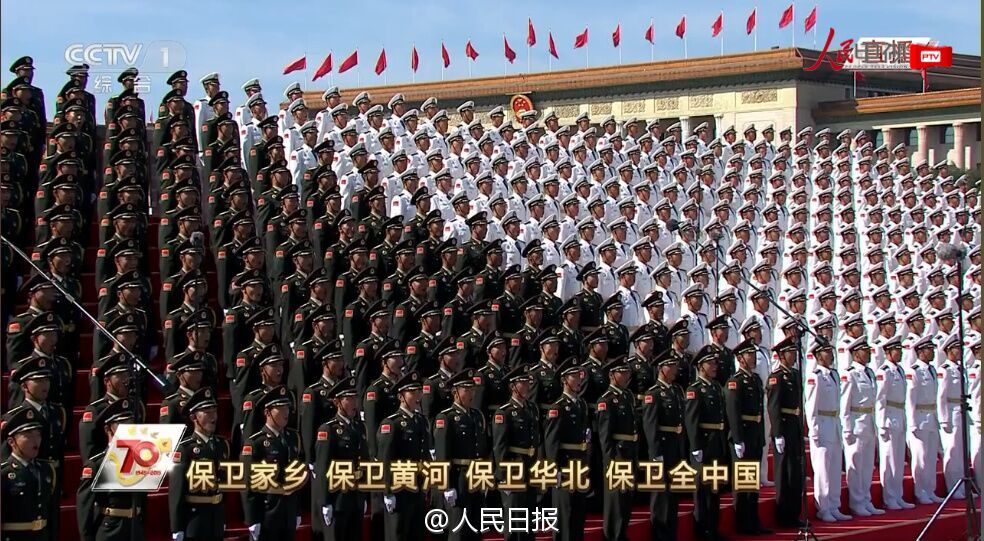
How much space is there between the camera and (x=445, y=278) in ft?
35.1

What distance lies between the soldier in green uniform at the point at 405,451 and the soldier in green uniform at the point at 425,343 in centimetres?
63

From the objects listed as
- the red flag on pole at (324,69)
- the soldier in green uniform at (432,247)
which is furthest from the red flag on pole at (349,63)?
the soldier in green uniform at (432,247)

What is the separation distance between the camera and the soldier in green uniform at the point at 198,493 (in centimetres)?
766

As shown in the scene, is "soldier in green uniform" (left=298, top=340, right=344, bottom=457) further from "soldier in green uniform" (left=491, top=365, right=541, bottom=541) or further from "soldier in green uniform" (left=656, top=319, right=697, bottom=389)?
"soldier in green uniform" (left=656, top=319, right=697, bottom=389)

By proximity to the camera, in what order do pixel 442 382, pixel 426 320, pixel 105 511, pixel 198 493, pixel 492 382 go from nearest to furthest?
pixel 105 511, pixel 198 493, pixel 442 382, pixel 492 382, pixel 426 320

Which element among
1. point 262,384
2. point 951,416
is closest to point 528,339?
point 262,384

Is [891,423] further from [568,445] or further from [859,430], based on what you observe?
[568,445]

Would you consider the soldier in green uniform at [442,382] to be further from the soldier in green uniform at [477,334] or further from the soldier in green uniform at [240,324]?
the soldier in green uniform at [240,324]

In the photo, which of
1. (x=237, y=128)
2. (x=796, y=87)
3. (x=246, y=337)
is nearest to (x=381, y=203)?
(x=237, y=128)

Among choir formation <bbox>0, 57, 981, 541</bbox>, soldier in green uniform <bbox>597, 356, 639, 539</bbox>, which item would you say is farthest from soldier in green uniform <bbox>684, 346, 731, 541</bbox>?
soldier in green uniform <bbox>597, 356, 639, 539</bbox>

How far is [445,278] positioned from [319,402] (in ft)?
7.74

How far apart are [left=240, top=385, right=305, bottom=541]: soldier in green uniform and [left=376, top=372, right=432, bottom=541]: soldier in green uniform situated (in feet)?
1.75

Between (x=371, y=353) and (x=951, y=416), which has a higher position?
(x=371, y=353)

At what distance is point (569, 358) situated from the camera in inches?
375
